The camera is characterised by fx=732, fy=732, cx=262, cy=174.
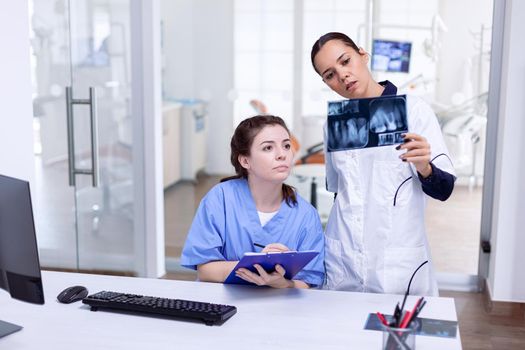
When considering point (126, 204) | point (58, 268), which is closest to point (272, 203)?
point (126, 204)

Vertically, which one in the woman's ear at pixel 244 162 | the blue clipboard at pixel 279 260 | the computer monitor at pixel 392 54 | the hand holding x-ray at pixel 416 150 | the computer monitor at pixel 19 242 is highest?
the computer monitor at pixel 392 54

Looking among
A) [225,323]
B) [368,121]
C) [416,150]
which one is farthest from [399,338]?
[368,121]

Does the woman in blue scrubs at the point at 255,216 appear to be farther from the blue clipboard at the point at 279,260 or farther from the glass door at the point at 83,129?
the glass door at the point at 83,129

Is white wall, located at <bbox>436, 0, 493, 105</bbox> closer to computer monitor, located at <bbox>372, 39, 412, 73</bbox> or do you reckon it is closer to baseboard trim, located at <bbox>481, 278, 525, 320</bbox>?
computer monitor, located at <bbox>372, 39, 412, 73</bbox>

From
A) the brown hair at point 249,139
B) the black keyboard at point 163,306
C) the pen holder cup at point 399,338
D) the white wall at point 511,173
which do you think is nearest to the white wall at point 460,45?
the white wall at point 511,173

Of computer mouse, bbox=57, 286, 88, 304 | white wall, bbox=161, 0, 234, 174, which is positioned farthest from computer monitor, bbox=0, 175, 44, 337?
white wall, bbox=161, 0, 234, 174

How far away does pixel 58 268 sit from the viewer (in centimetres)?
430

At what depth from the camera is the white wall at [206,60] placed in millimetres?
4102

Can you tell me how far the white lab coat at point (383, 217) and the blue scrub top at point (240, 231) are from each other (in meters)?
0.09

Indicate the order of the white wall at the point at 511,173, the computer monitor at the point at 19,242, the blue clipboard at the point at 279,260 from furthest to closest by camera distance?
the white wall at the point at 511,173 < the blue clipboard at the point at 279,260 < the computer monitor at the point at 19,242

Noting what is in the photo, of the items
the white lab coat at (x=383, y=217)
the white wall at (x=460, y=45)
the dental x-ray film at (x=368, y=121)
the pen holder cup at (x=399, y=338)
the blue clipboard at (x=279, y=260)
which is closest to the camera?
the pen holder cup at (x=399, y=338)

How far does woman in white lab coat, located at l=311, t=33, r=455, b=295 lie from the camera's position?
7.01 feet

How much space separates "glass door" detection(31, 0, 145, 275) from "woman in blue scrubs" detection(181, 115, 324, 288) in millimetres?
1941

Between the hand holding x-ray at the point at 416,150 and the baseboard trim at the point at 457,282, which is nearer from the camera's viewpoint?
the hand holding x-ray at the point at 416,150
